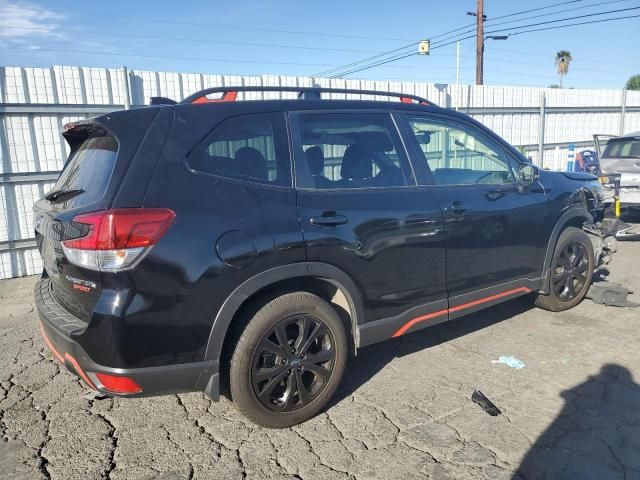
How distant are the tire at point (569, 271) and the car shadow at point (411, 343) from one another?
332 millimetres

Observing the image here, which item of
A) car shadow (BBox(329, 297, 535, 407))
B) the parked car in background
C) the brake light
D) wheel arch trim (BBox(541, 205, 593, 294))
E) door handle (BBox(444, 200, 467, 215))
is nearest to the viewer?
the brake light

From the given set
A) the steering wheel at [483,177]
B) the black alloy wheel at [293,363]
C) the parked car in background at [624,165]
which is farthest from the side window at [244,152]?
the parked car in background at [624,165]

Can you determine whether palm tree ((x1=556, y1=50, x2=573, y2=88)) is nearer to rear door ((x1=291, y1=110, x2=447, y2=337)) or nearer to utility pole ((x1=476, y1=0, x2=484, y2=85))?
utility pole ((x1=476, y1=0, x2=484, y2=85))

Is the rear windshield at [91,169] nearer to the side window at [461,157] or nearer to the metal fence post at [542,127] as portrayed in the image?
the side window at [461,157]

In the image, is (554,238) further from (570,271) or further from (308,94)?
(308,94)

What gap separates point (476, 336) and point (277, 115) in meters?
2.65

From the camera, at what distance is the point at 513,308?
5062 mm

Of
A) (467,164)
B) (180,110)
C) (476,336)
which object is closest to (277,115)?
(180,110)

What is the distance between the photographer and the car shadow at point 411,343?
365cm

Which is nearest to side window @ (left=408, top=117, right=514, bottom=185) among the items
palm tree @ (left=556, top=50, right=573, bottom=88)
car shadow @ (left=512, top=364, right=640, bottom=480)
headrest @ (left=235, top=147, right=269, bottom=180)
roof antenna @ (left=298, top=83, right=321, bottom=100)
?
roof antenna @ (left=298, top=83, right=321, bottom=100)

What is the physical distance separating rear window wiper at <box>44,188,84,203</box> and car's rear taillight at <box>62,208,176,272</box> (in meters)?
0.39

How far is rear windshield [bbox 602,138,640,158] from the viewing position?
8820mm

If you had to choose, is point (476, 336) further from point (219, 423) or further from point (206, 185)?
point (206, 185)

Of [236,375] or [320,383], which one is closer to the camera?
[236,375]
